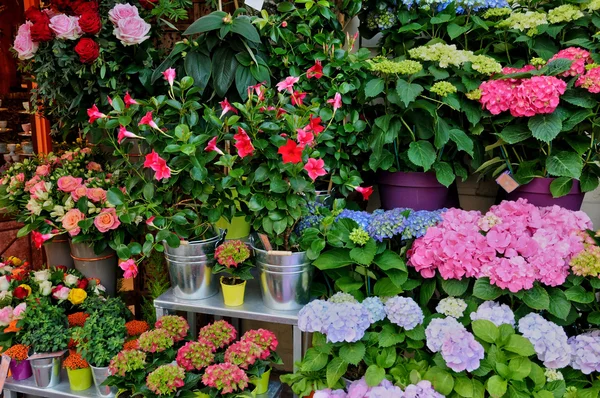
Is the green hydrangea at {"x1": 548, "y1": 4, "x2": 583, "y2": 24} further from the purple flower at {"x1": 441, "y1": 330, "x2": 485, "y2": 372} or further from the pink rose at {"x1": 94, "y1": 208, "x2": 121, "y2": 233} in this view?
the pink rose at {"x1": 94, "y1": 208, "x2": 121, "y2": 233}

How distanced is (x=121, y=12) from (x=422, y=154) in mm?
1153

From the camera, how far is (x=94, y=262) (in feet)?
6.30

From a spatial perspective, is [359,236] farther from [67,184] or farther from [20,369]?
[20,369]

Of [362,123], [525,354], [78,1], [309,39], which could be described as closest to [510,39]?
[362,123]

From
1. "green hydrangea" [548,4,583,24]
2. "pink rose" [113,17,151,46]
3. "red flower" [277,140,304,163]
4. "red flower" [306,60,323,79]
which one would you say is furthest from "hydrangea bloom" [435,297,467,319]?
"pink rose" [113,17,151,46]

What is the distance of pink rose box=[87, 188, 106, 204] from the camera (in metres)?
1.76

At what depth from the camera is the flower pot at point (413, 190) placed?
1.74 m

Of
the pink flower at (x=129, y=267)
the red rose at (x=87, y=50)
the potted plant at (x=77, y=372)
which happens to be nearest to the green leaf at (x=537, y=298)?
the pink flower at (x=129, y=267)

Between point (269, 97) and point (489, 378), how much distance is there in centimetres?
103

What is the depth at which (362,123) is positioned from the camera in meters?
1.73

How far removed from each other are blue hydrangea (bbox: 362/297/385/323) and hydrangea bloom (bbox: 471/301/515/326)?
26cm

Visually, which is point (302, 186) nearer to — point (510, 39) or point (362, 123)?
point (362, 123)

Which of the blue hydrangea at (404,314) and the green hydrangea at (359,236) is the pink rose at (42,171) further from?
the blue hydrangea at (404,314)

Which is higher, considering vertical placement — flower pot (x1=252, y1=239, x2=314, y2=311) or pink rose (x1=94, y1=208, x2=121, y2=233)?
pink rose (x1=94, y1=208, x2=121, y2=233)
